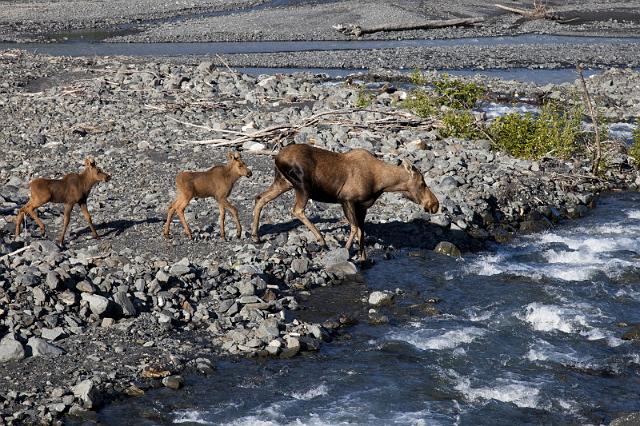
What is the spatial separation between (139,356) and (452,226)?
7.11m

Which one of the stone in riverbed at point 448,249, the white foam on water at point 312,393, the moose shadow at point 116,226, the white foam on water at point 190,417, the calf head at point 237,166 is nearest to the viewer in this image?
the white foam on water at point 190,417

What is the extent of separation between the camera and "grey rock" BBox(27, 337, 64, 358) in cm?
1095

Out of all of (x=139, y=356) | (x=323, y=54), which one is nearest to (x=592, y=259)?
(x=139, y=356)

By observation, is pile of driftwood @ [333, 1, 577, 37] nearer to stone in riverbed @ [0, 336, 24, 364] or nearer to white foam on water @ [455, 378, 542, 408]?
white foam on water @ [455, 378, 542, 408]

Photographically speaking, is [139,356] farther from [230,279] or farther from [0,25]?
[0,25]

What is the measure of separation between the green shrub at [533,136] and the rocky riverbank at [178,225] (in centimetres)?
37

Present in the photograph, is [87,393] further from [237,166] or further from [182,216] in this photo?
[237,166]

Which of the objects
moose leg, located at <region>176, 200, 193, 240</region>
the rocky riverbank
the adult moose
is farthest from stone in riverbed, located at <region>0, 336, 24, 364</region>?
the adult moose

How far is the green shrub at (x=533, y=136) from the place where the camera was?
20328mm

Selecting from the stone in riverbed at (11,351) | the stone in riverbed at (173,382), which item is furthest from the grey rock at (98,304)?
the stone in riverbed at (173,382)

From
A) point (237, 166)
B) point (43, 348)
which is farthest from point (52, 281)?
point (237, 166)

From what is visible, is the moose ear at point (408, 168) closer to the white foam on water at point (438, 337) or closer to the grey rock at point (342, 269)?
the grey rock at point (342, 269)

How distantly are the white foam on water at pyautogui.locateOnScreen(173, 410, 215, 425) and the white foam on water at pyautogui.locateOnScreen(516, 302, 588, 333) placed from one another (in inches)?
196

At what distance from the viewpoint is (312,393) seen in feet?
35.4
